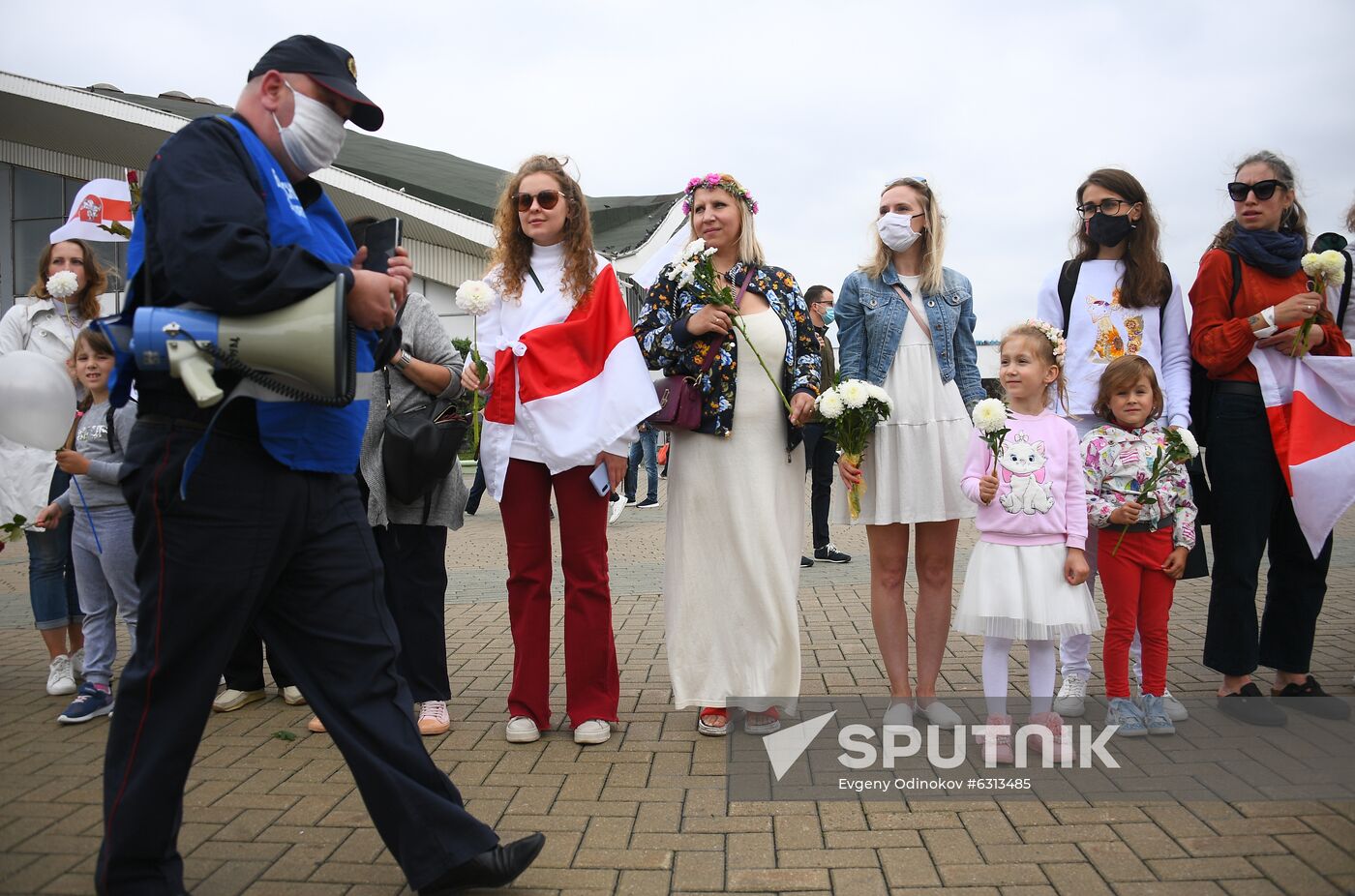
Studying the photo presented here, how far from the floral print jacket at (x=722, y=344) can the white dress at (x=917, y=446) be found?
36 centimetres

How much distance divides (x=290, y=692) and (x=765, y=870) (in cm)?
302

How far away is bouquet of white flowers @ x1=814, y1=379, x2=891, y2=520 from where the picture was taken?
4195 mm

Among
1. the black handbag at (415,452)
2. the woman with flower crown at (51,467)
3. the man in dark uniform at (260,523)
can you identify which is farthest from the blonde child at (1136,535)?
the woman with flower crown at (51,467)

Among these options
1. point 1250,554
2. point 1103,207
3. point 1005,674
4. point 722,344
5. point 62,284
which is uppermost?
point 1103,207

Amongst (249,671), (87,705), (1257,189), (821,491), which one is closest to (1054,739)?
(1257,189)

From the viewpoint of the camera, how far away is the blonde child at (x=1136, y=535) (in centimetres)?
427

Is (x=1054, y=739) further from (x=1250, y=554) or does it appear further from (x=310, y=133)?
(x=310, y=133)

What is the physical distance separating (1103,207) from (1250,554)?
1.69 meters

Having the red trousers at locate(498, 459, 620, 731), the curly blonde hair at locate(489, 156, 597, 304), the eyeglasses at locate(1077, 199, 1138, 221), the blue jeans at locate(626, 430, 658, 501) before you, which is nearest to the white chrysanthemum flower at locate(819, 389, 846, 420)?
the red trousers at locate(498, 459, 620, 731)

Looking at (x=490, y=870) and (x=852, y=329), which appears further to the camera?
(x=852, y=329)

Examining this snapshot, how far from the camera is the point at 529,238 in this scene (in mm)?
4559

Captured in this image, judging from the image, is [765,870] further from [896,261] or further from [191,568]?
[896,261]

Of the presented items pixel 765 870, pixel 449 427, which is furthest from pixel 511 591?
pixel 765 870

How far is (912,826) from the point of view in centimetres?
331
